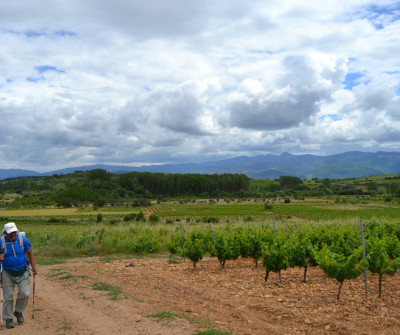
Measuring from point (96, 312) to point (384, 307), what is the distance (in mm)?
7167

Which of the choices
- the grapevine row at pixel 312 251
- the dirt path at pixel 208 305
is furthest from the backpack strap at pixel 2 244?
the grapevine row at pixel 312 251

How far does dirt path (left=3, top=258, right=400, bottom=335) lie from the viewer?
308 inches

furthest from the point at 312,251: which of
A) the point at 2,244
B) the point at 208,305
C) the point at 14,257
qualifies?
the point at 2,244

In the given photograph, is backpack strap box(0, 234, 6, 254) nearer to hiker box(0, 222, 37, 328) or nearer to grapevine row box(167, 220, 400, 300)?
hiker box(0, 222, 37, 328)

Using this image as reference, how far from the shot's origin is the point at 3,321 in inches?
322

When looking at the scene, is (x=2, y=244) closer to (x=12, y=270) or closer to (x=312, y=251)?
(x=12, y=270)

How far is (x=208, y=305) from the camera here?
9.57 metres

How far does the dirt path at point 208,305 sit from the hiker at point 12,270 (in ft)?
1.33

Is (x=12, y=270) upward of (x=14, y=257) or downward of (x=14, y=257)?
downward

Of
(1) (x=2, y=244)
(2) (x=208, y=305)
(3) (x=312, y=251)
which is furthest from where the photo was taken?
(3) (x=312, y=251)

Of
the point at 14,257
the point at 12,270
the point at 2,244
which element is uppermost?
the point at 2,244

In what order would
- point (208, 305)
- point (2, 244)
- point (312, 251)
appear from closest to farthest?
point (2, 244) < point (208, 305) < point (312, 251)

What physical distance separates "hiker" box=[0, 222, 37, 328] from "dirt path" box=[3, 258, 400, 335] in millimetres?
406

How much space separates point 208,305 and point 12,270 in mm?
4963
